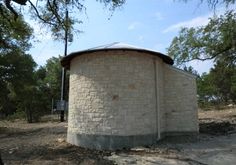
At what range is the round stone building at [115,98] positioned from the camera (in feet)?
53.1

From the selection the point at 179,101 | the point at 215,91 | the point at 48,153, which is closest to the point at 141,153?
the point at 48,153

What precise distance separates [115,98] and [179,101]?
3954 mm

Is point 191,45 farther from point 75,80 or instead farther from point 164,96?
point 75,80

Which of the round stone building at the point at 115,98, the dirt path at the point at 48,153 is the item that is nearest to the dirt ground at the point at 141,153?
the dirt path at the point at 48,153

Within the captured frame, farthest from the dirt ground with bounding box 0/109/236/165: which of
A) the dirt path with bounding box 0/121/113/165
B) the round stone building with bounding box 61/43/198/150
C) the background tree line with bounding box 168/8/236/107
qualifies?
the background tree line with bounding box 168/8/236/107

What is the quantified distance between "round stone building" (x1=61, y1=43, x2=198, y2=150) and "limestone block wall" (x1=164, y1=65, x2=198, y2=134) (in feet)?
2.72

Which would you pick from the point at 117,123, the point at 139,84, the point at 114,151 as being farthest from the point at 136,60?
the point at 114,151

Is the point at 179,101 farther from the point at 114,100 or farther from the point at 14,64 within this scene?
the point at 14,64

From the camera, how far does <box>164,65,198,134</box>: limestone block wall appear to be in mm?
18562

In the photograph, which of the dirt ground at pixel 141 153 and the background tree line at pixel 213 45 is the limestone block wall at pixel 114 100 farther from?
the background tree line at pixel 213 45

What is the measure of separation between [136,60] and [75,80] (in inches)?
118

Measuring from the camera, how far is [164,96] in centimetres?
1891

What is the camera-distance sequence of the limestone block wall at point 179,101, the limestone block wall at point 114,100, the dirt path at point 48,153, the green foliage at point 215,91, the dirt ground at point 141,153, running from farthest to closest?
the green foliage at point 215,91 < the limestone block wall at point 179,101 < the limestone block wall at point 114,100 < the dirt path at point 48,153 < the dirt ground at point 141,153

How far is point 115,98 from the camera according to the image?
16312 mm
